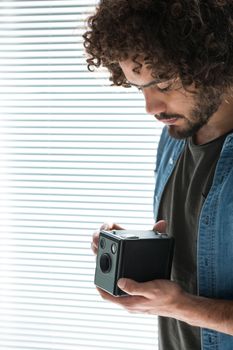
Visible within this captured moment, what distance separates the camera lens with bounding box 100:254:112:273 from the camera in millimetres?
1108

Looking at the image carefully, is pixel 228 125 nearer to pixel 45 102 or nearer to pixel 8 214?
pixel 45 102

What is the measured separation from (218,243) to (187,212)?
0.37ft

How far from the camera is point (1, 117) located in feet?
6.14

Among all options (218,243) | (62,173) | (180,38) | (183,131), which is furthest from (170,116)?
(62,173)

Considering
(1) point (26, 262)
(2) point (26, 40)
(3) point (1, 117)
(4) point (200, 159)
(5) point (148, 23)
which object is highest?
(2) point (26, 40)

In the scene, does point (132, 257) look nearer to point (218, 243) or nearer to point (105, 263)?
point (105, 263)

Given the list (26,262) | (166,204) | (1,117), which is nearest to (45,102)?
(1,117)

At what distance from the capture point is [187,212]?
1187mm

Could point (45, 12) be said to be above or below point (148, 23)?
above

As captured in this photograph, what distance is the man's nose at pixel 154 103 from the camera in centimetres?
113

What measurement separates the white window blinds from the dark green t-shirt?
0.53 meters

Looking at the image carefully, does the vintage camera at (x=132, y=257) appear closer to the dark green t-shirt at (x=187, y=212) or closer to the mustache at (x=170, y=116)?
the dark green t-shirt at (x=187, y=212)

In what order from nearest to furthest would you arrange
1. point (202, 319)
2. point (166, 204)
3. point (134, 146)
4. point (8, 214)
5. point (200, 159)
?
point (202, 319)
point (200, 159)
point (166, 204)
point (134, 146)
point (8, 214)

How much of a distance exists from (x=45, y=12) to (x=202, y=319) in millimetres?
1180
